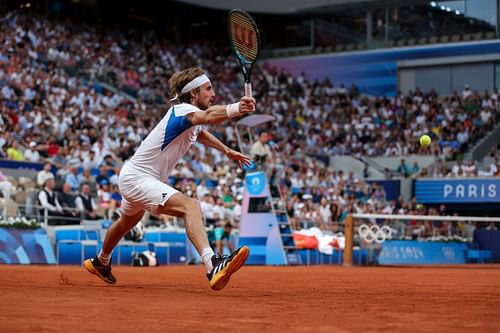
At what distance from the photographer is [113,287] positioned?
26.8ft

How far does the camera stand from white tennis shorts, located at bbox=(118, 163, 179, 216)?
24.7 feet

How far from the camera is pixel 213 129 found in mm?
29000

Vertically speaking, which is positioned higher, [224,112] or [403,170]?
[403,170]

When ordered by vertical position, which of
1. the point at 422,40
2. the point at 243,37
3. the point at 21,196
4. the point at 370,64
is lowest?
the point at 21,196

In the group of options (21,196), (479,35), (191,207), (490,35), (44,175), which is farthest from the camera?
(479,35)

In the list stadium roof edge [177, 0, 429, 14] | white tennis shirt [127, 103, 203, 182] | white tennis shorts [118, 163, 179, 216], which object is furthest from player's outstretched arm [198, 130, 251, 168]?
stadium roof edge [177, 0, 429, 14]

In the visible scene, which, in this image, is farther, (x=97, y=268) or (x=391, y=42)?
(x=391, y=42)

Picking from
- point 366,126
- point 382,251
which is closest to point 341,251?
point 382,251

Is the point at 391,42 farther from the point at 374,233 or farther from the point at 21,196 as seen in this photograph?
the point at 21,196

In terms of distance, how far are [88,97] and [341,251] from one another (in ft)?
30.5

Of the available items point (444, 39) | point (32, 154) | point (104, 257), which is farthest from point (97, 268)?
point (444, 39)

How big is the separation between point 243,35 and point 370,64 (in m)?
30.5

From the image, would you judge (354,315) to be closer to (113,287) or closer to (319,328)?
(319,328)

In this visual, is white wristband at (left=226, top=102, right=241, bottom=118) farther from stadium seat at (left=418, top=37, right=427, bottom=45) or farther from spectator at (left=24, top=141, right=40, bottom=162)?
stadium seat at (left=418, top=37, right=427, bottom=45)
